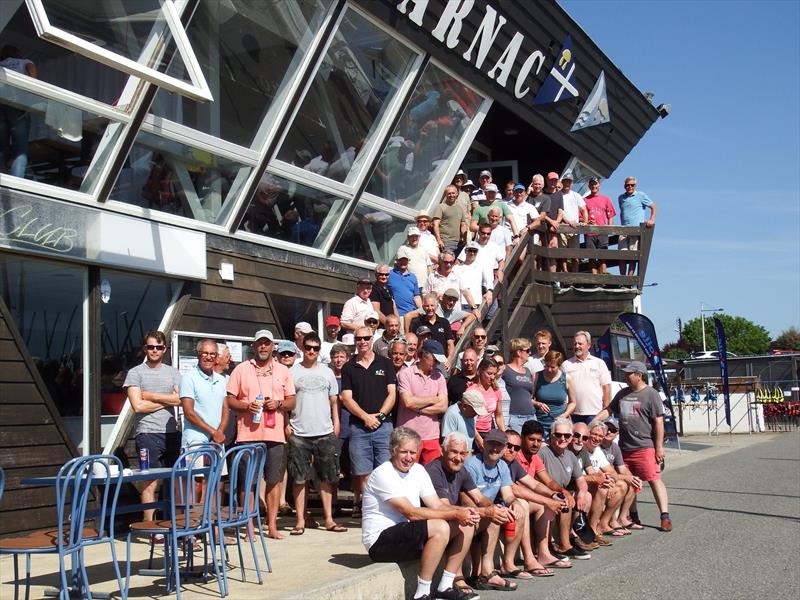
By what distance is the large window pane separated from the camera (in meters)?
11.3

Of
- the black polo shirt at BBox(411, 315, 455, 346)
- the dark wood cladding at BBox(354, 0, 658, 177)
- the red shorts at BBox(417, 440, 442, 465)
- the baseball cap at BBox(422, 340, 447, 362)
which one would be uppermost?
the dark wood cladding at BBox(354, 0, 658, 177)

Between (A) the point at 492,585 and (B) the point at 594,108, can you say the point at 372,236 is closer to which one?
(B) the point at 594,108

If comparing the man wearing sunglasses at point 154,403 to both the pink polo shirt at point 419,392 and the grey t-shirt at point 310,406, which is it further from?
the pink polo shirt at point 419,392

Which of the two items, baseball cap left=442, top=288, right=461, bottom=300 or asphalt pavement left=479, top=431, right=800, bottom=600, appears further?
baseball cap left=442, top=288, right=461, bottom=300

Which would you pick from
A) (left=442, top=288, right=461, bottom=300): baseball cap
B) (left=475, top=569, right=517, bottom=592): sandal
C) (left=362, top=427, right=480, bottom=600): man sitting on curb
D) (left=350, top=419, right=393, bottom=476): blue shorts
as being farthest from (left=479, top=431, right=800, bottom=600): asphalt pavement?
(left=442, top=288, right=461, bottom=300): baseball cap

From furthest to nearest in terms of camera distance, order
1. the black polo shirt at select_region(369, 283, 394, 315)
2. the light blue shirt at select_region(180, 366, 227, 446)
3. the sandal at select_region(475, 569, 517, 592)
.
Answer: the black polo shirt at select_region(369, 283, 394, 315), the light blue shirt at select_region(180, 366, 227, 446), the sandal at select_region(475, 569, 517, 592)

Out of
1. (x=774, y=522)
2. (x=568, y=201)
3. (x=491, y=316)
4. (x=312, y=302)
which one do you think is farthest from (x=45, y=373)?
(x=568, y=201)


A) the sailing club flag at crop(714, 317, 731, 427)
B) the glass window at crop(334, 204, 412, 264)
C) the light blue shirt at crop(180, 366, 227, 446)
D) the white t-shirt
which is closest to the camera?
the white t-shirt

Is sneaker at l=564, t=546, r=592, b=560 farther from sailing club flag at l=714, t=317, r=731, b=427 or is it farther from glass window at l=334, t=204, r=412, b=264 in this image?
sailing club flag at l=714, t=317, r=731, b=427

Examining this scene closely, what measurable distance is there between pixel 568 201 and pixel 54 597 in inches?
441

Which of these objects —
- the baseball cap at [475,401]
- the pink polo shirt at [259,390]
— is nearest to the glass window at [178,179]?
the pink polo shirt at [259,390]

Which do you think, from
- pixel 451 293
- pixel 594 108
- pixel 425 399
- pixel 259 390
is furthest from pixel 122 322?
pixel 594 108

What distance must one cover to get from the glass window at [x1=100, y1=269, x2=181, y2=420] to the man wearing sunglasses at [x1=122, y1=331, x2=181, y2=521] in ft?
3.72

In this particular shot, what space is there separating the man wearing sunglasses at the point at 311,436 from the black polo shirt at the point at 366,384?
0.65 feet
